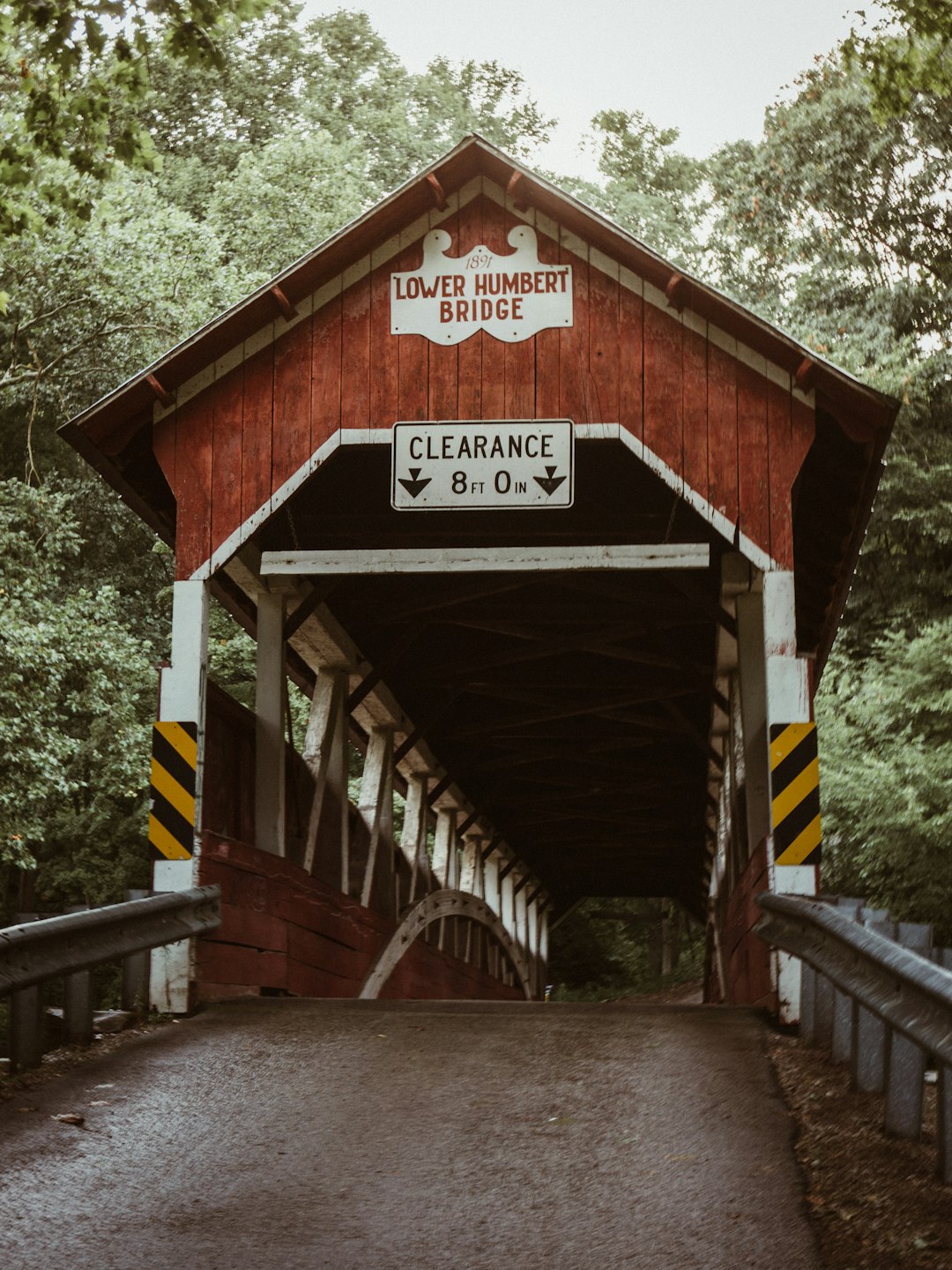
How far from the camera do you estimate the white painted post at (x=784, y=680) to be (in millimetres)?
8375

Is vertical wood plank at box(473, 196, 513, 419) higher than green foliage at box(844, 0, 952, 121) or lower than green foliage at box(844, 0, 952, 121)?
lower

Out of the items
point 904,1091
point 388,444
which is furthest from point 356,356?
point 904,1091

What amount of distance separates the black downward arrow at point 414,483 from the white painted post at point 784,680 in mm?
2055

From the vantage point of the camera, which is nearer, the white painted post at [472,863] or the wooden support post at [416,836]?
the wooden support post at [416,836]

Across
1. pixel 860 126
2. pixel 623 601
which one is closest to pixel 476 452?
pixel 623 601

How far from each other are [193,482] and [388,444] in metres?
1.20

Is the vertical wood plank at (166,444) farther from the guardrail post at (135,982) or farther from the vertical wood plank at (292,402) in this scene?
the guardrail post at (135,982)

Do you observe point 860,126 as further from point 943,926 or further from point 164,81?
point 164,81

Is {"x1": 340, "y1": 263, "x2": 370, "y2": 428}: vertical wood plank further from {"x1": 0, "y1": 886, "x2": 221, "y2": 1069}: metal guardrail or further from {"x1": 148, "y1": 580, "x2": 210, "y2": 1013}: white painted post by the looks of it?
{"x1": 0, "y1": 886, "x2": 221, "y2": 1069}: metal guardrail

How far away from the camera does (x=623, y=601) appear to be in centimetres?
1292

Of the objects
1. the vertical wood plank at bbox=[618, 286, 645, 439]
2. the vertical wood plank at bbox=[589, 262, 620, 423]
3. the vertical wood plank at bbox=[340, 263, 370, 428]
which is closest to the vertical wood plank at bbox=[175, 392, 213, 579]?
the vertical wood plank at bbox=[340, 263, 370, 428]

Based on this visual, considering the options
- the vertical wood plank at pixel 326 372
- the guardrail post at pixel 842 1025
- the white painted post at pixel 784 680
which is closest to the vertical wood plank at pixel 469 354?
the vertical wood plank at pixel 326 372

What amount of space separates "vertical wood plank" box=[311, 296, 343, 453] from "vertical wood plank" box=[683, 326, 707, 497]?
2100 mm

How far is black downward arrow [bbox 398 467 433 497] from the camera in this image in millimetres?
9242
